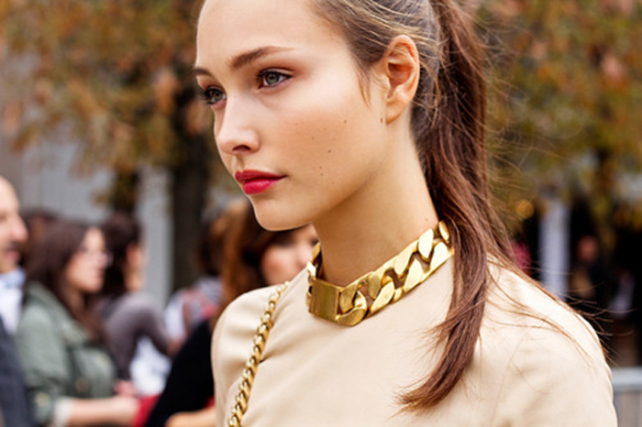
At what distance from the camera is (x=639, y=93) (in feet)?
27.1

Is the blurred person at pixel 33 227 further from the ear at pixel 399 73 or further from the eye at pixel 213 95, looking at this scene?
the ear at pixel 399 73

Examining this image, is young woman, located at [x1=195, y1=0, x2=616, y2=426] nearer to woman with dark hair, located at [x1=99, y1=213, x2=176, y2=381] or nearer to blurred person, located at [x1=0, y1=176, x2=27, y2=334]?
blurred person, located at [x1=0, y1=176, x2=27, y2=334]

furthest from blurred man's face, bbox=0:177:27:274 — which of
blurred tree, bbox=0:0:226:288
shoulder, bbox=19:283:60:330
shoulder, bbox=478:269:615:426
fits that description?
shoulder, bbox=478:269:615:426

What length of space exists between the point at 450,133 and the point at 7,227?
10.8ft

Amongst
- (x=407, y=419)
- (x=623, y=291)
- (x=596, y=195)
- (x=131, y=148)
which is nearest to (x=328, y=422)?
(x=407, y=419)

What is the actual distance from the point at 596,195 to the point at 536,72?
1.93 meters

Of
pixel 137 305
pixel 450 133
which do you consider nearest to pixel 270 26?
pixel 450 133

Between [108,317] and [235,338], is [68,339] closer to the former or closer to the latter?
[108,317]

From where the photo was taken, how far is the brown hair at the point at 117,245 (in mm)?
5928

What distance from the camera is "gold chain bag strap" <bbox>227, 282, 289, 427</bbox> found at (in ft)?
6.47

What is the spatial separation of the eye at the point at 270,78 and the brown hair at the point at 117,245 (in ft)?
14.3

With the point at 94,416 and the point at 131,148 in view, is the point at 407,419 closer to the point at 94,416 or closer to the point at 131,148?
the point at 94,416

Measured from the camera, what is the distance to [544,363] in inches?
62.9

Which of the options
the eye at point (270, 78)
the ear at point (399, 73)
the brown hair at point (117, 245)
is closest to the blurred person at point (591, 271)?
the brown hair at point (117, 245)
